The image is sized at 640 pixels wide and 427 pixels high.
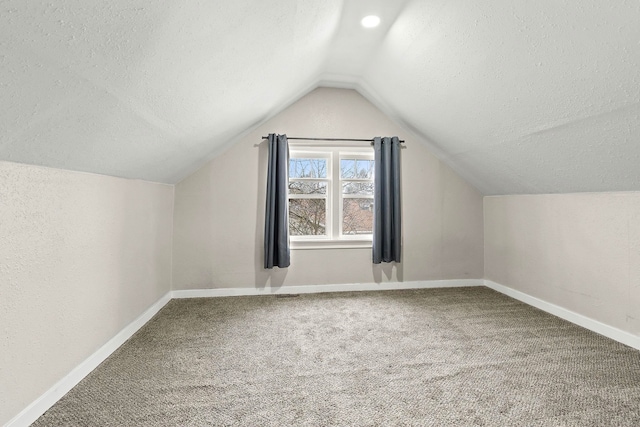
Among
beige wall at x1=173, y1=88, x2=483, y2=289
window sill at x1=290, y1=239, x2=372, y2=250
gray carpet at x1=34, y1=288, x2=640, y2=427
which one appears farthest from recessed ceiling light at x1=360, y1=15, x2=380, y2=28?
gray carpet at x1=34, y1=288, x2=640, y2=427

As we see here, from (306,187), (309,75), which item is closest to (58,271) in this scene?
(309,75)

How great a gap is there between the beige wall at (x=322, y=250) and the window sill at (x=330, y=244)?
58 mm

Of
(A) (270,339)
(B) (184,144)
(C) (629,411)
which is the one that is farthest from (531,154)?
(B) (184,144)

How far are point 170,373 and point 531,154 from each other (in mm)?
2933

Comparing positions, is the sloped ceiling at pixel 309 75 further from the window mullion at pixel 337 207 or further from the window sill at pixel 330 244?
the window sill at pixel 330 244

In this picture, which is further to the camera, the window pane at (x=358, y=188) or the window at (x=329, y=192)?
the window pane at (x=358, y=188)

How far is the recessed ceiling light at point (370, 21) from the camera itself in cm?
217

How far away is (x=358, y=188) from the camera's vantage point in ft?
12.5

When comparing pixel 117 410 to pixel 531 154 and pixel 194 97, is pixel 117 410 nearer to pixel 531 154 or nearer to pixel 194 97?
pixel 194 97

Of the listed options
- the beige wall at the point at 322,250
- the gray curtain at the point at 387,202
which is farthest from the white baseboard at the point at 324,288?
the gray curtain at the point at 387,202

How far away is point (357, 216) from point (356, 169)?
57 centimetres

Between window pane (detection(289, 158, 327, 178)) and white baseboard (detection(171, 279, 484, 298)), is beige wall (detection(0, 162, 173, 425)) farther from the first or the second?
window pane (detection(289, 158, 327, 178))

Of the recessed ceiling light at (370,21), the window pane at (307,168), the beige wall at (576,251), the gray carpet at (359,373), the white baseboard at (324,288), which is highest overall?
the recessed ceiling light at (370,21)

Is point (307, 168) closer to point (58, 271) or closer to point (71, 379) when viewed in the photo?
point (58, 271)
